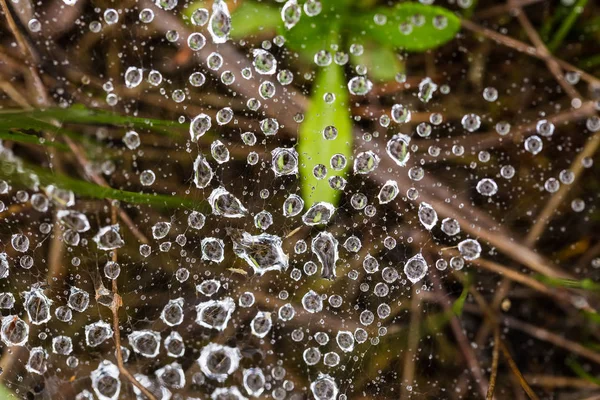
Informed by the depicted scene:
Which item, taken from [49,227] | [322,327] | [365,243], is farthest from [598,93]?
[49,227]

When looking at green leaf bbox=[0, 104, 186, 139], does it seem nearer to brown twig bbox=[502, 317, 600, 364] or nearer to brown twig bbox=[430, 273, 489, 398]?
brown twig bbox=[430, 273, 489, 398]

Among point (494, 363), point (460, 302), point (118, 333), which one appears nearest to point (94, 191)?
point (118, 333)

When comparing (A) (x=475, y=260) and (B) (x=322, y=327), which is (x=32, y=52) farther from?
(A) (x=475, y=260)

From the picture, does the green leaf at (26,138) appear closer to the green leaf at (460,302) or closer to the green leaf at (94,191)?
the green leaf at (94,191)

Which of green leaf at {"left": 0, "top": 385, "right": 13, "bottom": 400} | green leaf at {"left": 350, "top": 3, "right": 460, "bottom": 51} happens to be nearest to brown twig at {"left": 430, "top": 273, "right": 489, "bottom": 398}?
green leaf at {"left": 350, "top": 3, "right": 460, "bottom": 51}

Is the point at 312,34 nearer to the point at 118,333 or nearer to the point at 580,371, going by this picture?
the point at 118,333
